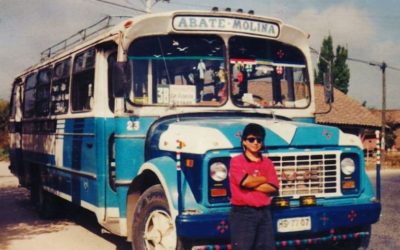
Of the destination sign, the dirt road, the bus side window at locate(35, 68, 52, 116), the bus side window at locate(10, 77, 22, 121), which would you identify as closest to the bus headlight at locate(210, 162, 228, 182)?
the destination sign

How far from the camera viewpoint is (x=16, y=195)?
1515cm

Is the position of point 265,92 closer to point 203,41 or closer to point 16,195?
point 203,41

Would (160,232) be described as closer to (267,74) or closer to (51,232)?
(267,74)

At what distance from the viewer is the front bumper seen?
494cm

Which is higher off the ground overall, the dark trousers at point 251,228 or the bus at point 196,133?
the bus at point 196,133

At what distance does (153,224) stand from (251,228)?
1.29 m

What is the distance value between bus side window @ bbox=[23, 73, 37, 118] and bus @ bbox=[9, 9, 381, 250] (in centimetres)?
285

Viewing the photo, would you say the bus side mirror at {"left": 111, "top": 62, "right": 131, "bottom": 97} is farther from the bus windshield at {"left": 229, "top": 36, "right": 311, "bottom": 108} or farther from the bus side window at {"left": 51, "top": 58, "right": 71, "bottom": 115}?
the bus side window at {"left": 51, "top": 58, "right": 71, "bottom": 115}

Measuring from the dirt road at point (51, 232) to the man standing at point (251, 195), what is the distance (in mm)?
3284

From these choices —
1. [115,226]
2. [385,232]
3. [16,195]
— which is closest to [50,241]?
[115,226]

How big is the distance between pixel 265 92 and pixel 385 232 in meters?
3.59

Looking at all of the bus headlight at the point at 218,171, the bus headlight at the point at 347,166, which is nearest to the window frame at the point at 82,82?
the bus headlight at the point at 218,171

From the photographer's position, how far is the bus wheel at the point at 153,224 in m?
5.40

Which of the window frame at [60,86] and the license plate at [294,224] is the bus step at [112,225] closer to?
the license plate at [294,224]
